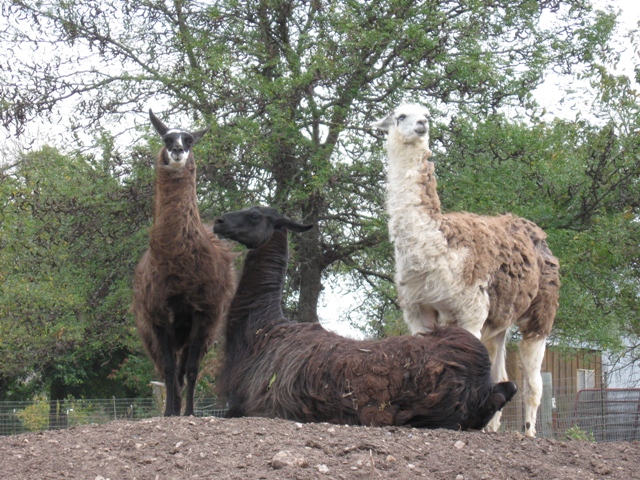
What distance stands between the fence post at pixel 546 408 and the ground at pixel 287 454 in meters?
6.02

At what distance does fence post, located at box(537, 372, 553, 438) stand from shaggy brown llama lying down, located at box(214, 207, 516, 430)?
5.38m

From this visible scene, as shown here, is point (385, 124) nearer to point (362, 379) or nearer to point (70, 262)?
point (362, 379)

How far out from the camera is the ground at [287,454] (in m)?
4.13

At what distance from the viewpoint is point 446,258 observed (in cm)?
690

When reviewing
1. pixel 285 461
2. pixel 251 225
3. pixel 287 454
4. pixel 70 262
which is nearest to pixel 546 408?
pixel 251 225

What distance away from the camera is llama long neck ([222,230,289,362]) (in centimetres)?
702

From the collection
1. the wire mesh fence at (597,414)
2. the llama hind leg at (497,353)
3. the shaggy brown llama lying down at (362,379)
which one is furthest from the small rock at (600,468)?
the wire mesh fence at (597,414)

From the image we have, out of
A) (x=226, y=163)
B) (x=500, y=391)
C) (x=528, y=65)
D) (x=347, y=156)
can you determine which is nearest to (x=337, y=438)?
(x=500, y=391)

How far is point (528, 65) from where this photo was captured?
1238 centimetres

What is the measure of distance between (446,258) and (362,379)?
4.99 feet

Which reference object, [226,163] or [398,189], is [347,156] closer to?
[226,163]

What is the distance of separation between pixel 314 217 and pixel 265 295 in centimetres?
488

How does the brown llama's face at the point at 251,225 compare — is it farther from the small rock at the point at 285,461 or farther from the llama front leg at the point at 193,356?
the small rock at the point at 285,461

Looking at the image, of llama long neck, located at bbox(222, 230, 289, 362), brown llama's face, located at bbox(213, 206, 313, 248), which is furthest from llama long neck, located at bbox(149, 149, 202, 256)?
llama long neck, located at bbox(222, 230, 289, 362)
